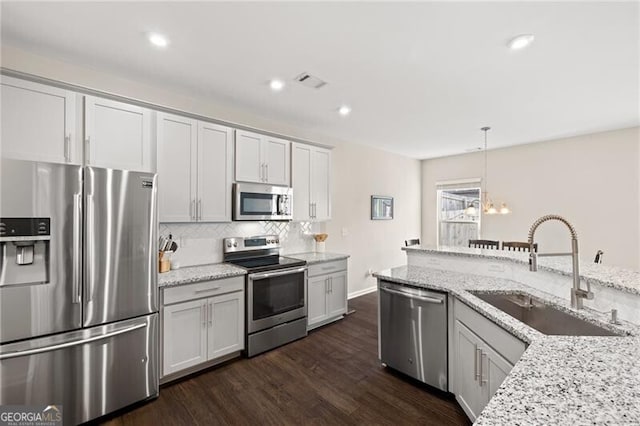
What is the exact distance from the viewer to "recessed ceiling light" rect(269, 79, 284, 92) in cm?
277

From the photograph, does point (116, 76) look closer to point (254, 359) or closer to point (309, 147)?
point (309, 147)

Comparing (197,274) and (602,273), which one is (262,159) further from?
(602,273)

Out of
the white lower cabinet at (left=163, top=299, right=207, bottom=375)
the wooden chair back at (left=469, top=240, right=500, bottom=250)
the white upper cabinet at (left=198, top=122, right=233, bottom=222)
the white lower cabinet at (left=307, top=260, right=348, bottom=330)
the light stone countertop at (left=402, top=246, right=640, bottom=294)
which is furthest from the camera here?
the wooden chair back at (left=469, top=240, right=500, bottom=250)

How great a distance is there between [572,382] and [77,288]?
272 centimetres

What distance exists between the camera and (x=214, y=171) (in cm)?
302

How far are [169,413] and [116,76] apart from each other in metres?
2.99

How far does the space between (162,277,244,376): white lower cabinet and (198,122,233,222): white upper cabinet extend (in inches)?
29.8

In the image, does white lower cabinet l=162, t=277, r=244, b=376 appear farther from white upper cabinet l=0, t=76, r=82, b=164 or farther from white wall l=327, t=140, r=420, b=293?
white wall l=327, t=140, r=420, b=293

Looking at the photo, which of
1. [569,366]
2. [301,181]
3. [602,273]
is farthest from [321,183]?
[569,366]

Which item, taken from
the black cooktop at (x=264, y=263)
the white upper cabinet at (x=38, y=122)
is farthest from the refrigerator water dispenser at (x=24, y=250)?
the black cooktop at (x=264, y=263)

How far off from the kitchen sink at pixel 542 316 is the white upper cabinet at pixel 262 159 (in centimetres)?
249

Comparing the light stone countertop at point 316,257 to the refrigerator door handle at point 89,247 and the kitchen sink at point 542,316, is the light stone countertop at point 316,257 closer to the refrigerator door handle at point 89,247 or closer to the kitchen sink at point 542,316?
the kitchen sink at point 542,316

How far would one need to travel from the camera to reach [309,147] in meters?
3.96

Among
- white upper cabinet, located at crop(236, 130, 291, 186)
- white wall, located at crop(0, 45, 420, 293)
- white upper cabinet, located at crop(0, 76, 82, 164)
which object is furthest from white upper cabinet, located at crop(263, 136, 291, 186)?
white upper cabinet, located at crop(0, 76, 82, 164)
